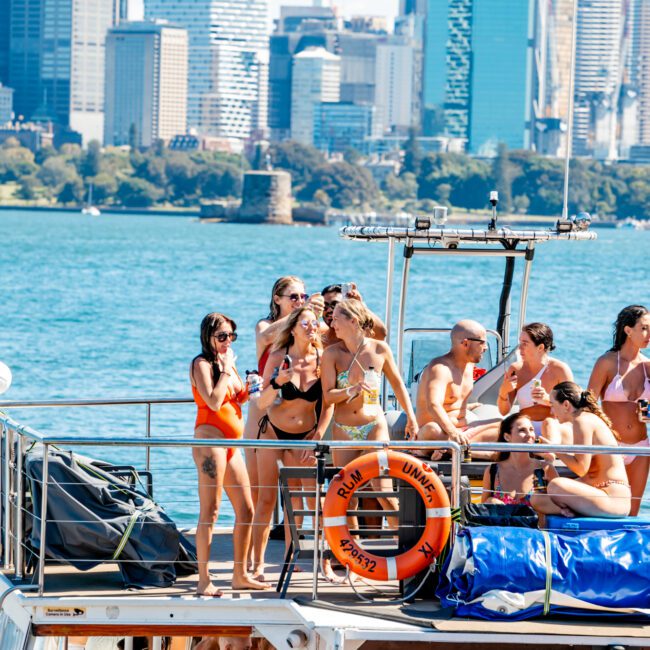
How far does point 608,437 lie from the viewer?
717 cm

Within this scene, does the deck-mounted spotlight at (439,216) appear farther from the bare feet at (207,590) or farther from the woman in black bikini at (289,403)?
the bare feet at (207,590)

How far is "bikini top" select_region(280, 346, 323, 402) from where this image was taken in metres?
7.30

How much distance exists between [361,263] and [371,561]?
265 feet

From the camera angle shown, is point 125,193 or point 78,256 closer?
point 78,256

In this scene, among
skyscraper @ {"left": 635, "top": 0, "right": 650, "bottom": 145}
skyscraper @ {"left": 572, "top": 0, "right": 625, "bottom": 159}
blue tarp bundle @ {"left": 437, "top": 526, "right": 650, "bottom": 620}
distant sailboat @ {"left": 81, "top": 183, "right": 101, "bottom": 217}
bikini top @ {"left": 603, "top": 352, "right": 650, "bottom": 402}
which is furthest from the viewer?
skyscraper @ {"left": 635, "top": 0, "right": 650, "bottom": 145}

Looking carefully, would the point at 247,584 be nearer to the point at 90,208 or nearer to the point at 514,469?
the point at 514,469

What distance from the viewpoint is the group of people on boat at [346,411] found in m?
7.04

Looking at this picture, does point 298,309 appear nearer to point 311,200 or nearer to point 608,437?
point 608,437

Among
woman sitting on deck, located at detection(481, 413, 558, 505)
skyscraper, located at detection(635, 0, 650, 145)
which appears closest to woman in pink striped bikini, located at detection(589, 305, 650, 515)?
woman sitting on deck, located at detection(481, 413, 558, 505)

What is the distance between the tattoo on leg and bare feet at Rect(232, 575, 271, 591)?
526mm

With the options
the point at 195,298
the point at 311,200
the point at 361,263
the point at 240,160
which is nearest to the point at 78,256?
the point at 361,263

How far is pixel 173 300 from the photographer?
59.1 meters

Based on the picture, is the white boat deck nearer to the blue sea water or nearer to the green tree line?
the blue sea water

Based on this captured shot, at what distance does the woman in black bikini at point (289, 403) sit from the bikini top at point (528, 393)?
131 cm
